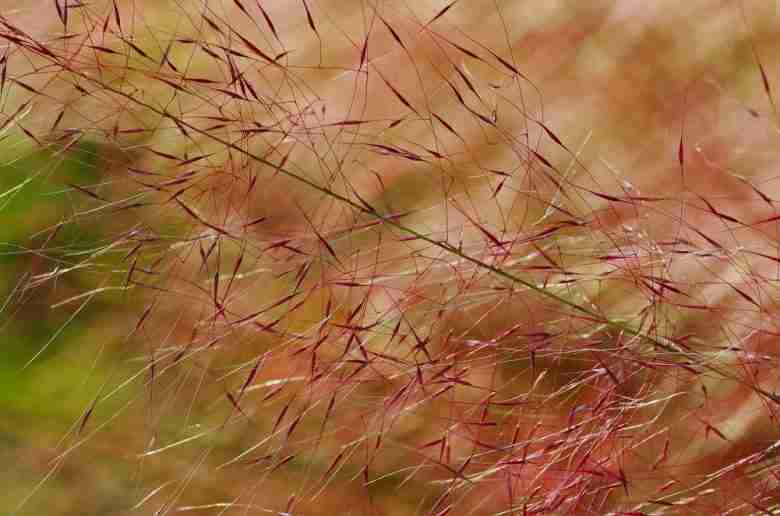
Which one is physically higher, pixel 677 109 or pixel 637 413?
pixel 677 109

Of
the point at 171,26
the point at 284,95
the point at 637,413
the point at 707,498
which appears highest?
the point at 171,26

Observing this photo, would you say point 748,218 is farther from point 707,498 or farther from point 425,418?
point 425,418

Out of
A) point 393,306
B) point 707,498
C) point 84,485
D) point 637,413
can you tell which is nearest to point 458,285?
point 393,306

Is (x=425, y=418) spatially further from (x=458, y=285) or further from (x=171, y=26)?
(x=171, y=26)

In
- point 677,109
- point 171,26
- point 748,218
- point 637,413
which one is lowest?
point 637,413

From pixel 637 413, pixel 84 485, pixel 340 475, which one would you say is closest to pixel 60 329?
pixel 84 485

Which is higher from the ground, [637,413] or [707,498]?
[637,413]
